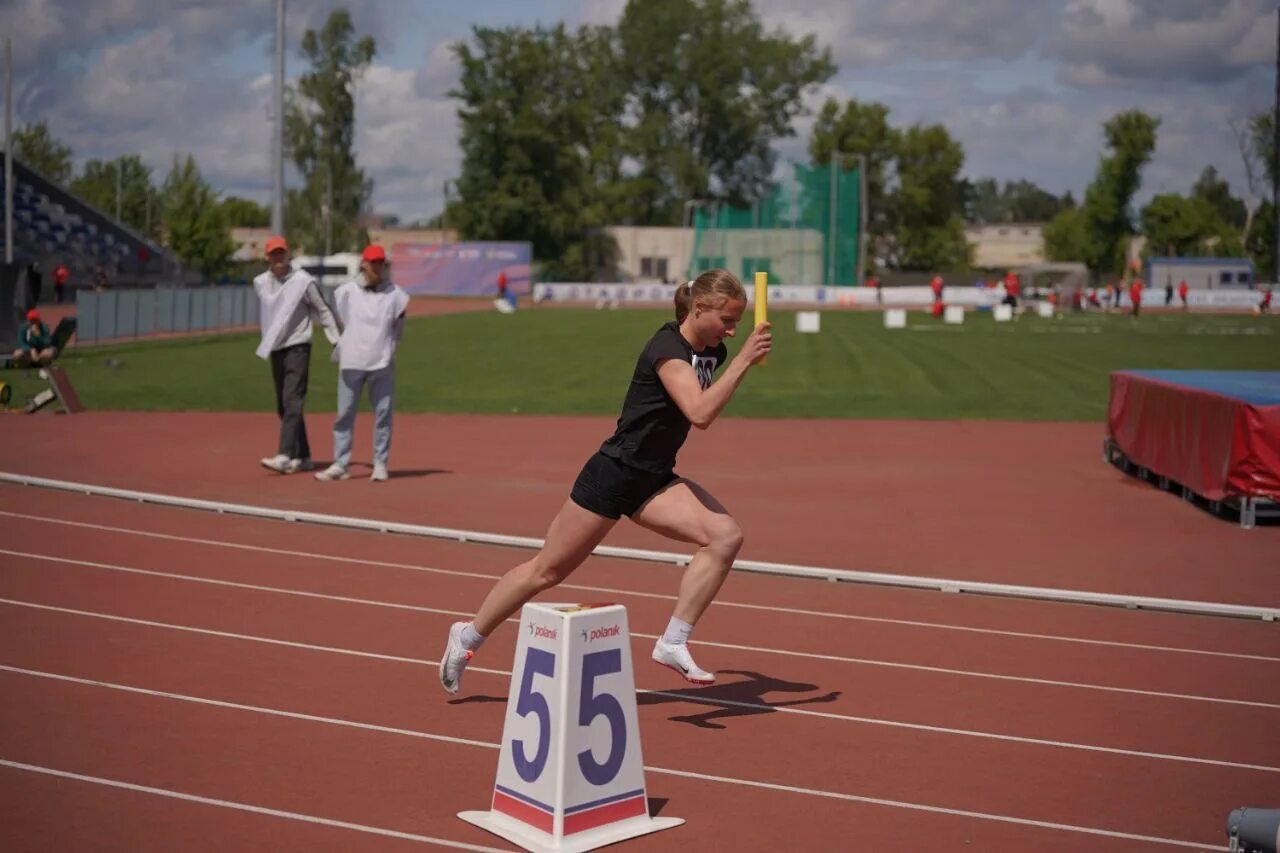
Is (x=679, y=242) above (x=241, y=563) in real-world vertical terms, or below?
above

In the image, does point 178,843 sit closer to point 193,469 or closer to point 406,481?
point 406,481

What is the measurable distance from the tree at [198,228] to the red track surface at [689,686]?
224ft

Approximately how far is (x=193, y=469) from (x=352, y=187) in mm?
95639

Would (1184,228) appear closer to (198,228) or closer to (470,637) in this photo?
(198,228)

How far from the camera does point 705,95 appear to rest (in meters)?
123

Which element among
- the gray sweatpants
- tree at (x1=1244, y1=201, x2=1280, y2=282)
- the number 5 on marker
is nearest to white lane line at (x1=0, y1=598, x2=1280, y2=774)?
the number 5 on marker

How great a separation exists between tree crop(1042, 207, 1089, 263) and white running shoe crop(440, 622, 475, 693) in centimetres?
13109

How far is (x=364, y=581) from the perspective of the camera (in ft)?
Answer: 33.9

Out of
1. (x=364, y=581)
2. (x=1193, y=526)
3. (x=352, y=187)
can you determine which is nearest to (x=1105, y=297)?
(x=352, y=187)

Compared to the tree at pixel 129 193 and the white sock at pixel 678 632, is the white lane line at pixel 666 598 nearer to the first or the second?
the white sock at pixel 678 632

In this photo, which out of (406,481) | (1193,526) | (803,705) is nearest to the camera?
(803,705)

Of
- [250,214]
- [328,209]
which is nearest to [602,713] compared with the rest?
[328,209]

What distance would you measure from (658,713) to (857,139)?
125 metres

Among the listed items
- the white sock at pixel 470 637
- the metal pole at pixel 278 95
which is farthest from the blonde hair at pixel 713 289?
the metal pole at pixel 278 95
